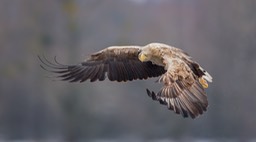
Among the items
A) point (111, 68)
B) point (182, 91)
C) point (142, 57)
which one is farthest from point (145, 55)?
point (182, 91)

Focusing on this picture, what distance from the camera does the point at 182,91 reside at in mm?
4961

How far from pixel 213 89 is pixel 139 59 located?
5550 mm

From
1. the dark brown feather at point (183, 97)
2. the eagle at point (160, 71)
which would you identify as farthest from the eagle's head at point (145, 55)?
the dark brown feather at point (183, 97)

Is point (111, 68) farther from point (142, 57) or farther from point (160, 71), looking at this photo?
point (142, 57)

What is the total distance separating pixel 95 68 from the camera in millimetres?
6246

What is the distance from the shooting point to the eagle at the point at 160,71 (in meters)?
4.88

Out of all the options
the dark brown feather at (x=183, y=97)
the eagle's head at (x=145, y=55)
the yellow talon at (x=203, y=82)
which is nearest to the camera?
the dark brown feather at (x=183, y=97)

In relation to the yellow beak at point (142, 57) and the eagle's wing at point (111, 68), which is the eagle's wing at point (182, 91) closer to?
the yellow beak at point (142, 57)

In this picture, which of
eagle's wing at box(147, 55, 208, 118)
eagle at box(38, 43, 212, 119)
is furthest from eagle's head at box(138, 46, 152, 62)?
eagle's wing at box(147, 55, 208, 118)

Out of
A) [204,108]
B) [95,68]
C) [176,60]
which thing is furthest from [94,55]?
[204,108]

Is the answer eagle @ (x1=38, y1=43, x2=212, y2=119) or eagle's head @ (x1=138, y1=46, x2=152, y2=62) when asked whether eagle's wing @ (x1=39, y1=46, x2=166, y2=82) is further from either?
eagle's head @ (x1=138, y1=46, x2=152, y2=62)

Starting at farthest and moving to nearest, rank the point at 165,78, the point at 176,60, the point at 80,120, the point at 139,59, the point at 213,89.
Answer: the point at 80,120
the point at 213,89
the point at 139,59
the point at 176,60
the point at 165,78

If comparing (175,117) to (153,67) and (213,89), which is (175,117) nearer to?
(213,89)

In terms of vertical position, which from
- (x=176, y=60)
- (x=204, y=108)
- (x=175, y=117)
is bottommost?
(x=204, y=108)
